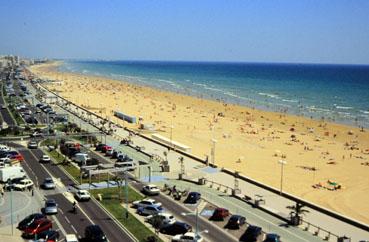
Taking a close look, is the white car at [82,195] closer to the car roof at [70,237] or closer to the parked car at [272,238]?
the car roof at [70,237]

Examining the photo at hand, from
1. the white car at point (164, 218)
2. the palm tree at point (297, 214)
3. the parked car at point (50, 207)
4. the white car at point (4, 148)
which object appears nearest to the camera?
the white car at point (164, 218)

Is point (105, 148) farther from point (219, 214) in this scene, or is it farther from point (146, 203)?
point (219, 214)

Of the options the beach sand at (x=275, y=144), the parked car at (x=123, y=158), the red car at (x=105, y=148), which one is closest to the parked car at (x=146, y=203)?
the parked car at (x=123, y=158)

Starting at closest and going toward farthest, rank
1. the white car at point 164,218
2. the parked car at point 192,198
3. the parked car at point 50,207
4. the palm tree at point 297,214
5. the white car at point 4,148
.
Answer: the white car at point 164,218
the palm tree at point 297,214
the parked car at point 50,207
the parked car at point 192,198
the white car at point 4,148

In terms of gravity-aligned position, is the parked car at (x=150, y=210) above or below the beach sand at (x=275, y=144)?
above

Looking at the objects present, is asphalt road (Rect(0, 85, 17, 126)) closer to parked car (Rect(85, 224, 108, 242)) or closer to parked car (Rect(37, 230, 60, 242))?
parked car (Rect(37, 230, 60, 242))

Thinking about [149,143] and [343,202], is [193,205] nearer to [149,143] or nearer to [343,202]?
[343,202]
